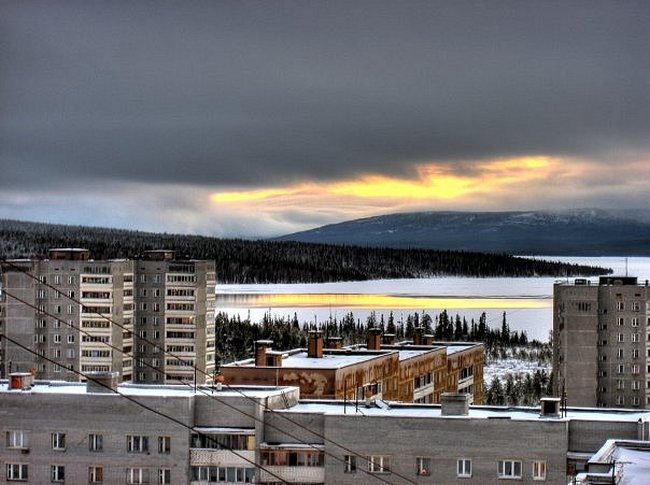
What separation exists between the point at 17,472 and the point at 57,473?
28.1 inches

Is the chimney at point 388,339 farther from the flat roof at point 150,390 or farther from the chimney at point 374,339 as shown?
the flat roof at point 150,390

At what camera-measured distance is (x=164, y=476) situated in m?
19.5

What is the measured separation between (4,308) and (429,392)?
20495 millimetres

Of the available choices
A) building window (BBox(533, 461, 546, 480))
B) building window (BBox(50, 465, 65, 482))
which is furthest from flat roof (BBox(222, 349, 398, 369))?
building window (BBox(533, 461, 546, 480))

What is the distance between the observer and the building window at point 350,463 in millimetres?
18844

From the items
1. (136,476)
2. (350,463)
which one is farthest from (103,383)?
(350,463)

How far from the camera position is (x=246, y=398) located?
19.1m

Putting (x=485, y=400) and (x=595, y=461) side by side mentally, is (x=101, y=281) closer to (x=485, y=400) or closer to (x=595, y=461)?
(x=485, y=400)

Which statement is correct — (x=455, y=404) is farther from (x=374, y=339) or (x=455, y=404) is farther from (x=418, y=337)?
(x=418, y=337)

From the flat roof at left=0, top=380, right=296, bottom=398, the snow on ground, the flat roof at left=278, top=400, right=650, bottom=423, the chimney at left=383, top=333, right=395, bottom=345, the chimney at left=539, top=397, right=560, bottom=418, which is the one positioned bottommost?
the snow on ground

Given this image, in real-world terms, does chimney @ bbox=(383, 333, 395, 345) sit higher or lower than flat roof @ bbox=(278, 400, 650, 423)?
higher

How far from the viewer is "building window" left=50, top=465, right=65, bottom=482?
768 inches

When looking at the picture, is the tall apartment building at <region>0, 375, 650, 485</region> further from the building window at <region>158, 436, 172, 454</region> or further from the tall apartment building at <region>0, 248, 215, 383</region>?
the tall apartment building at <region>0, 248, 215, 383</region>

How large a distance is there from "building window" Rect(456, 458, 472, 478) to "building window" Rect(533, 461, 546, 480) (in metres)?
1.01
